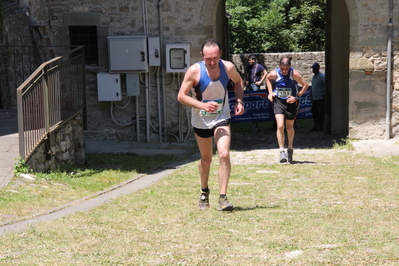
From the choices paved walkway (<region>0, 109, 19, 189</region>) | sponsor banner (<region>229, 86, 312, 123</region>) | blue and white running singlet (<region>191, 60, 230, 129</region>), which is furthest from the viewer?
sponsor banner (<region>229, 86, 312, 123</region>)

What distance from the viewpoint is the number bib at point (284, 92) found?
9.97 m

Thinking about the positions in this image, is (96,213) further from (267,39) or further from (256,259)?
(267,39)

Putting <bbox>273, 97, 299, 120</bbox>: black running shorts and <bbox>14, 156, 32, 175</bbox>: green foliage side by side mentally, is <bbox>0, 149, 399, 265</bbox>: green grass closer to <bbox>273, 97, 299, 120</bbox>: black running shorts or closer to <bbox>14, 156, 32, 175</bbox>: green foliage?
<bbox>14, 156, 32, 175</bbox>: green foliage

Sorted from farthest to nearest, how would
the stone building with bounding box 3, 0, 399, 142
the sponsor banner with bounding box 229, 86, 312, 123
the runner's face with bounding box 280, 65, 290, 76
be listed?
the sponsor banner with bounding box 229, 86, 312, 123 < the stone building with bounding box 3, 0, 399, 142 < the runner's face with bounding box 280, 65, 290, 76

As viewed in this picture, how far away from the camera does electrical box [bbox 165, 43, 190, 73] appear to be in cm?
1220

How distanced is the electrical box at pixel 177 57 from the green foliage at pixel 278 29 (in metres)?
17.2

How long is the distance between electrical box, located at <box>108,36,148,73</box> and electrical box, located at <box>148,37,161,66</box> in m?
0.09

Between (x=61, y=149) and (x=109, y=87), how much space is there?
340cm

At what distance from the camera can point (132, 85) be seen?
12.5 m

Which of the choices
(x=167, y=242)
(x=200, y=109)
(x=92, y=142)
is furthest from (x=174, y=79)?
(x=167, y=242)

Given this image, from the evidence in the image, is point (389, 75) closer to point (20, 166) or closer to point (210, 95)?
point (210, 95)

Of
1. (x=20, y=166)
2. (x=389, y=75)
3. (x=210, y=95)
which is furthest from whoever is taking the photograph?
(x=389, y=75)

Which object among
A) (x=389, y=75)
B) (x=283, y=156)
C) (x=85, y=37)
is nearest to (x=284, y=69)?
(x=283, y=156)

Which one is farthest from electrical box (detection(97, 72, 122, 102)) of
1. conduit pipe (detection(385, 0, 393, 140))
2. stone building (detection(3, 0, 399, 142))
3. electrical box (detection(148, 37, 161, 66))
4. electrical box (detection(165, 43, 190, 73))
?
conduit pipe (detection(385, 0, 393, 140))
